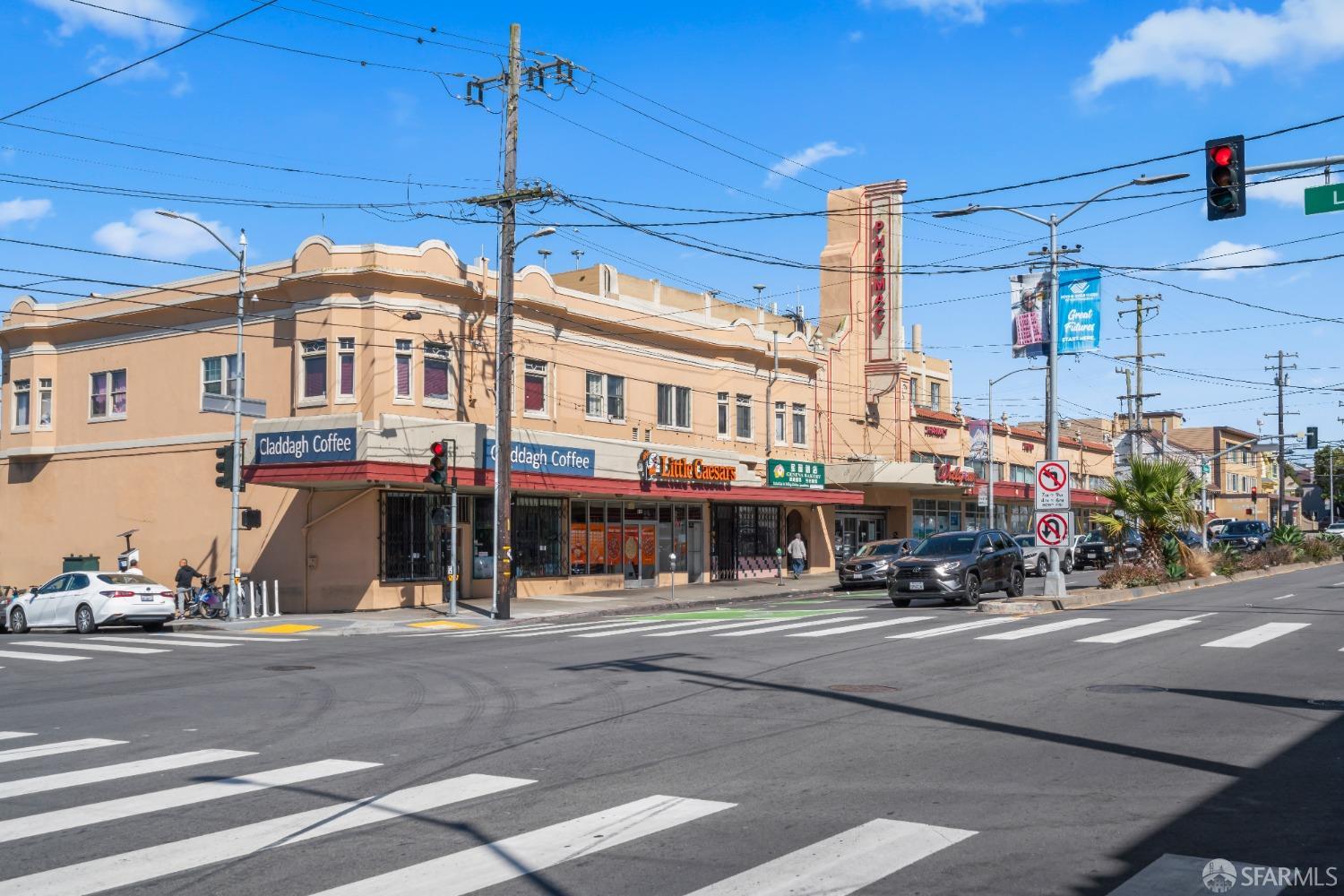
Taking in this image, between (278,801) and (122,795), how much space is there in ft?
4.11

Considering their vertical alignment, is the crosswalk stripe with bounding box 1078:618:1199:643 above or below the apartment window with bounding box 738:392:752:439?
below

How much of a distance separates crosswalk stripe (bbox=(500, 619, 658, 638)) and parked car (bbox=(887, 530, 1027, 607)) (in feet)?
18.8

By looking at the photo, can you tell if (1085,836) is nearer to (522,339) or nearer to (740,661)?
(740,661)

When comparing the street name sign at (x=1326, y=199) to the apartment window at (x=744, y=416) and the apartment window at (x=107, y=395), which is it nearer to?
the apartment window at (x=744, y=416)

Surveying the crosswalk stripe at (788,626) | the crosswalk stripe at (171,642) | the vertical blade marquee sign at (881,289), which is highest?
the vertical blade marquee sign at (881,289)

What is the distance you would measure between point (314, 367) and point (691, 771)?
24203mm

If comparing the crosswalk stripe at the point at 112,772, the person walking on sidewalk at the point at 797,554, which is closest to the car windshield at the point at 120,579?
the crosswalk stripe at the point at 112,772

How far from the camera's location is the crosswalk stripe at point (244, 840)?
253 inches

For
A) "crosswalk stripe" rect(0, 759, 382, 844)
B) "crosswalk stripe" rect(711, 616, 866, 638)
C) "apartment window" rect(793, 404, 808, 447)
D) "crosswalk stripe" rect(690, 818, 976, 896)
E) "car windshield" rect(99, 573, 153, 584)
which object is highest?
"apartment window" rect(793, 404, 808, 447)

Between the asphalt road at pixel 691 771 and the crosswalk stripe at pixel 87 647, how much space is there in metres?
3.15

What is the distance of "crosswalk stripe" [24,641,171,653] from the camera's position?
21.2 metres

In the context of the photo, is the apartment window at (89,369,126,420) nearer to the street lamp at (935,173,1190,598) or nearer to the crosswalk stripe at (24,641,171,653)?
the crosswalk stripe at (24,641,171,653)

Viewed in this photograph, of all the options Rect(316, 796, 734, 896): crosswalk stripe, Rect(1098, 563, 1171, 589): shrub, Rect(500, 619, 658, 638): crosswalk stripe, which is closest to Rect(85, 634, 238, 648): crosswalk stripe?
Rect(500, 619, 658, 638): crosswalk stripe

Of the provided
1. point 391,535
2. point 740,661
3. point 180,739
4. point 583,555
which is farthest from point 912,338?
point 180,739
